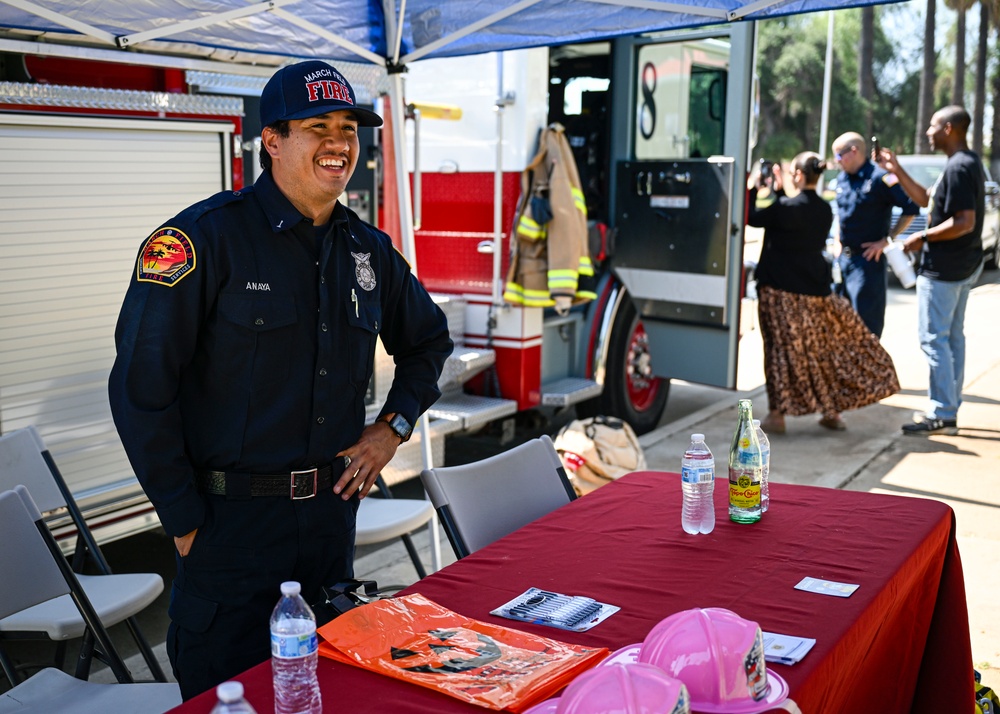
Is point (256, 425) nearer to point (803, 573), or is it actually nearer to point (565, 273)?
point (803, 573)

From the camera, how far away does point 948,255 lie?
21.5ft

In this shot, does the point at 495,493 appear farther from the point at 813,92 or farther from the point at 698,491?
the point at 813,92

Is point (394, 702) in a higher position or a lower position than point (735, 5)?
lower

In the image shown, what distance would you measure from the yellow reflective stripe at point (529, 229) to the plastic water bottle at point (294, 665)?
441 cm

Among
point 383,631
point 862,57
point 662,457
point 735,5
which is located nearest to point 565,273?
point 662,457

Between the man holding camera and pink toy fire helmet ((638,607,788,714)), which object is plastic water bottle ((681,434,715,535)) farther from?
the man holding camera

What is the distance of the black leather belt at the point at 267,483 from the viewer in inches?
96.0

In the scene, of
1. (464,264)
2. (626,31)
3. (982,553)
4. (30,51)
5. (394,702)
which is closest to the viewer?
(394,702)

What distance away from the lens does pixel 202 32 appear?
3996 millimetres

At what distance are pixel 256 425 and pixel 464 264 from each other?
4.03 meters

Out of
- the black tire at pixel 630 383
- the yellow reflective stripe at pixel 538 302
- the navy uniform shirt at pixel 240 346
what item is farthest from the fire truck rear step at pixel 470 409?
the navy uniform shirt at pixel 240 346

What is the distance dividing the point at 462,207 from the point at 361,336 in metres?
3.85

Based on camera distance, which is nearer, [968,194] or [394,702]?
[394,702]

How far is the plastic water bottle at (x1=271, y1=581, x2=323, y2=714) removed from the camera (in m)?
1.70
